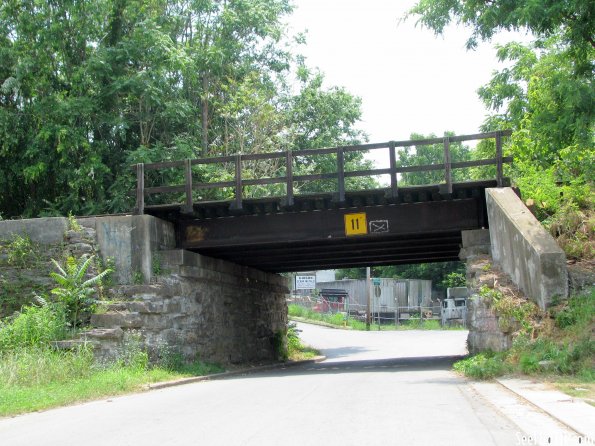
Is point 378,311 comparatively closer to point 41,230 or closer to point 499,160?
point 499,160

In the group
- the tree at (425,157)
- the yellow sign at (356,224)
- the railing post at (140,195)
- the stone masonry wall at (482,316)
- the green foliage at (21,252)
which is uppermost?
the tree at (425,157)

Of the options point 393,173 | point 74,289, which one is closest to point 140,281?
point 74,289

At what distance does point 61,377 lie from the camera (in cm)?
1380

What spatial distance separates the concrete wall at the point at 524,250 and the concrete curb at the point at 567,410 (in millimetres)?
3862

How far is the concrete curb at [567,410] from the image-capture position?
22.6ft

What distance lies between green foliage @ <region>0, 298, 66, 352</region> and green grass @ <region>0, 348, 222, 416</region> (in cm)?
31

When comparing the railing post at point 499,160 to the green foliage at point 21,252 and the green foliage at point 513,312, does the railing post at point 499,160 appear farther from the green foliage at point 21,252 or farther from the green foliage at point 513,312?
the green foliage at point 21,252

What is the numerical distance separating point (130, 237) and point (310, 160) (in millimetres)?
16391

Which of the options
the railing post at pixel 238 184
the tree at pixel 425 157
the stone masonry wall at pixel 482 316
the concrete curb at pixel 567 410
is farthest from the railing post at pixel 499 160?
the tree at pixel 425 157

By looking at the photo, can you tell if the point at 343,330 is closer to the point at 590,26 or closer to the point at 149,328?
the point at 149,328

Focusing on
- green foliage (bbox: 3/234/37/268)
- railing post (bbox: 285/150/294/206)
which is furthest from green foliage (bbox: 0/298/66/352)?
railing post (bbox: 285/150/294/206)

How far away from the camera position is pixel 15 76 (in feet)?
82.8

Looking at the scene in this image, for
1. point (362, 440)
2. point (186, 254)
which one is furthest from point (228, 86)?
point (362, 440)

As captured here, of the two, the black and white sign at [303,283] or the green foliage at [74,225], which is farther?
the black and white sign at [303,283]
